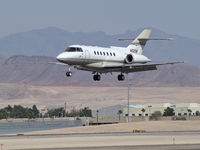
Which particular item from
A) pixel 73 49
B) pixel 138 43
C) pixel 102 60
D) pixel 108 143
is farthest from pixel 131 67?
pixel 108 143

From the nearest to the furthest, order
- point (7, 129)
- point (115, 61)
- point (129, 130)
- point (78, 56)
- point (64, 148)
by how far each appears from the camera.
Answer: point (78, 56)
point (115, 61)
point (64, 148)
point (129, 130)
point (7, 129)

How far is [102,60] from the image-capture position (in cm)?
6469

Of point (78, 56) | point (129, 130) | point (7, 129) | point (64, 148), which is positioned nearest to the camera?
point (78, 56)

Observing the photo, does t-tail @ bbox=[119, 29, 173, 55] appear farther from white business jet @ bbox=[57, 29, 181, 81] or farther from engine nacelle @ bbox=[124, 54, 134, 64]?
engine nacelle @ bbox=[124, 54, 134, 64]

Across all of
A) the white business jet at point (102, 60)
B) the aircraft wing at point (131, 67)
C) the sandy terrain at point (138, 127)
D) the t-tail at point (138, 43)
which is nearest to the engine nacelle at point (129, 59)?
the white business jet at point (102, 60)

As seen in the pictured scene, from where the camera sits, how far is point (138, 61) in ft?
231

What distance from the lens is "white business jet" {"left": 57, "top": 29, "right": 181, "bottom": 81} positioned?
6191cm

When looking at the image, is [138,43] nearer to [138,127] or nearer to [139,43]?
[139,43]

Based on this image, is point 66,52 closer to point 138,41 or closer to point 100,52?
point 100,52

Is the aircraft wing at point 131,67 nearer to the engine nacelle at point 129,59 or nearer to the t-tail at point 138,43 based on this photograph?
the engine nacelle at point 129,59

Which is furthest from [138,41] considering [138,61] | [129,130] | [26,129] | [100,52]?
[26,129]

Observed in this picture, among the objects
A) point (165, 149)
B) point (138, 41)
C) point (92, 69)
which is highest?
point (138, 41)

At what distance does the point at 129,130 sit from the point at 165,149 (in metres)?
51.7

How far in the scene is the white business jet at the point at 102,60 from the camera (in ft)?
203
